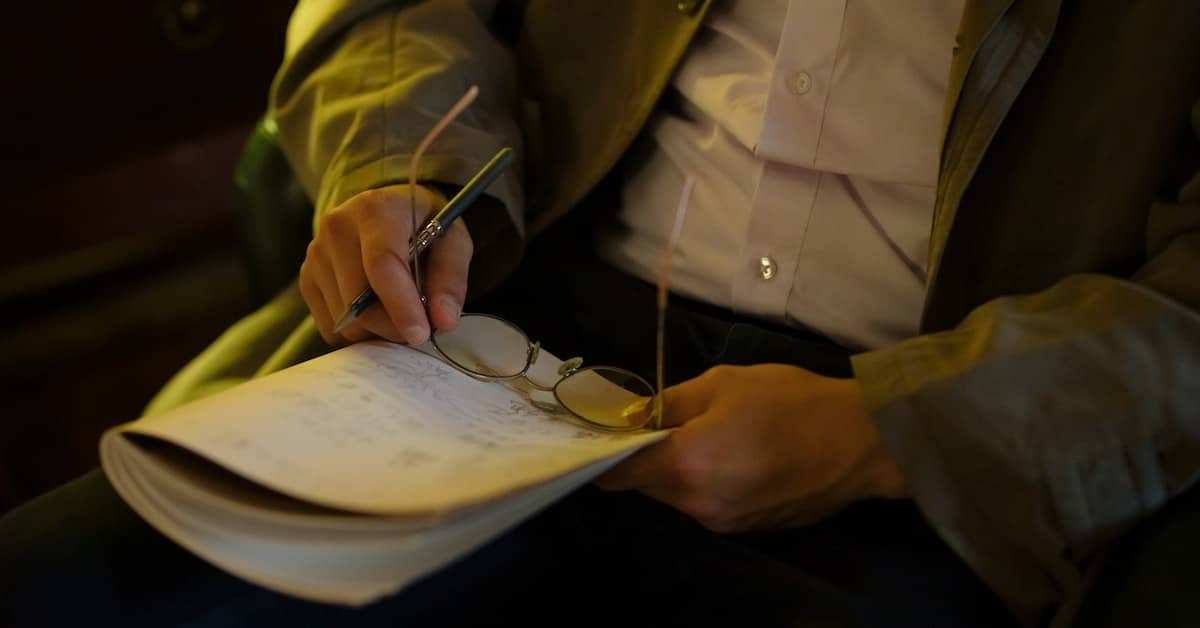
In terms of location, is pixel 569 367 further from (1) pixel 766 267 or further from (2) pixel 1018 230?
(2) pixel 1018 230

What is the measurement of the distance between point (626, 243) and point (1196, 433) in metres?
0.46

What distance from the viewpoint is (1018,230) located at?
68 cm

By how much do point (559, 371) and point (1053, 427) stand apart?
1.03 feet

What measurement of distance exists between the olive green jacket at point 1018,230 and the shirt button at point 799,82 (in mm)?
104

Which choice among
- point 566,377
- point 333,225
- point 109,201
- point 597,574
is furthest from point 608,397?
point 109,201

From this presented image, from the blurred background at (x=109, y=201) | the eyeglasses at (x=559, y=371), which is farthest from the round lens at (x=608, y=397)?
the blurred background at (x=109, y=201)

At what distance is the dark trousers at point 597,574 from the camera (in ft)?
1.93

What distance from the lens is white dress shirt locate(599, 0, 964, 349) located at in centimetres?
71

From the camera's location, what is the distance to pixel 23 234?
4.75 feet

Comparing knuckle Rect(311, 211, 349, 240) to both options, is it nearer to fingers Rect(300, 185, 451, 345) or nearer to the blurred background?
fingers Rect(300, 185, 451, 345)

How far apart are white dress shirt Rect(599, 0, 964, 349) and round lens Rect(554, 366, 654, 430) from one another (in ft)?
0.47

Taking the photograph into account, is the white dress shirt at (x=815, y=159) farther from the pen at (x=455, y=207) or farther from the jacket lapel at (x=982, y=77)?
the pen at (x=455, y=207)

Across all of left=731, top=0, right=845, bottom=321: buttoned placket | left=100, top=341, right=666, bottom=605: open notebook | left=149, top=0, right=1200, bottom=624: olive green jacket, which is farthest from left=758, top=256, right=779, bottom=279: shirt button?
left=100, top=341, right=666, bottom=605: open notebook

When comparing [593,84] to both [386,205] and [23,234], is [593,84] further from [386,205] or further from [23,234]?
[23,234]
